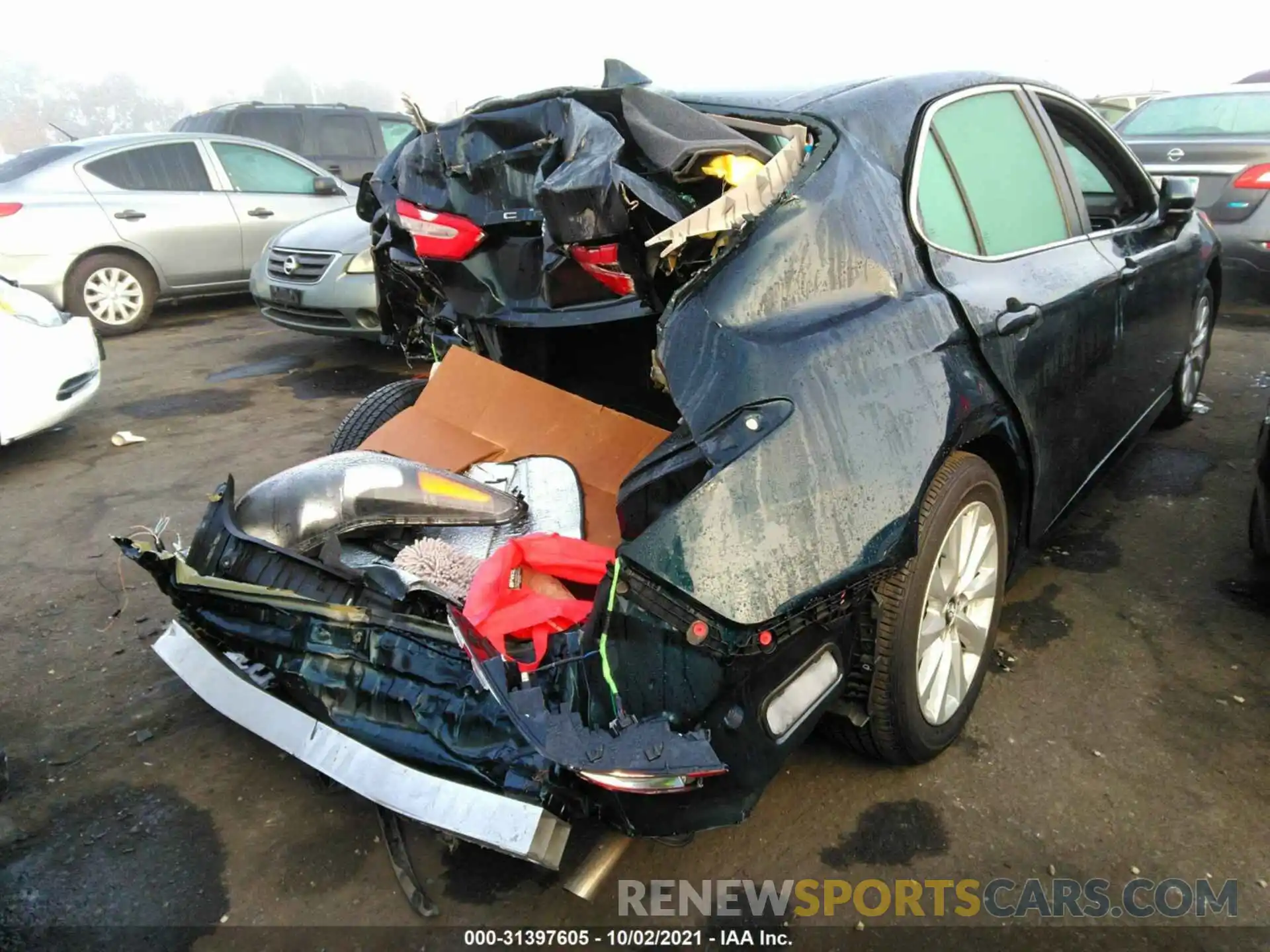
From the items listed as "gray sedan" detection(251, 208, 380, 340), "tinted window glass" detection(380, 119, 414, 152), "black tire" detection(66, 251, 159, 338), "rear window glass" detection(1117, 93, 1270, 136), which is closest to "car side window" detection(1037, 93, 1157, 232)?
"gray sedan" detection(251, 208, 380, 340)

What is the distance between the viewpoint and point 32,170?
7.26 m

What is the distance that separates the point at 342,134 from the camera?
35.2ft

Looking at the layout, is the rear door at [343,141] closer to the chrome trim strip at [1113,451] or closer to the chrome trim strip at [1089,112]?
the chrome trim strip at [1089,112]

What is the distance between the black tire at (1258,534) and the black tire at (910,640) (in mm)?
1303

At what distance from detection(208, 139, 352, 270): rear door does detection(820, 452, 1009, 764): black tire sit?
7.47 metres

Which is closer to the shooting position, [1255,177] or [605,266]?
[605,266]

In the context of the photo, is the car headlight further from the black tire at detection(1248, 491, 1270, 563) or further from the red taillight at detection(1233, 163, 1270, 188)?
the red taillight at detection(1233, 163, 1270, 188)

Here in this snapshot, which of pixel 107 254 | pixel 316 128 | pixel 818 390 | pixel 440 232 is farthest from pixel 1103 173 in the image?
pixel 316 128

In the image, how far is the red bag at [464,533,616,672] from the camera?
2.05 m

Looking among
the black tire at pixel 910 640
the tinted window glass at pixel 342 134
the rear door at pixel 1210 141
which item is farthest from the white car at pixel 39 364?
the rear door at pixel 1210 141

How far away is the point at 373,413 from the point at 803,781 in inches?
88.5

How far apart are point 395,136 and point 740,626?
37.3ft

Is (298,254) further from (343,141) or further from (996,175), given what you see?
(343,141)

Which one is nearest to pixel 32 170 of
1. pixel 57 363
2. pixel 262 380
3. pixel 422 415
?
pixel 262 380
